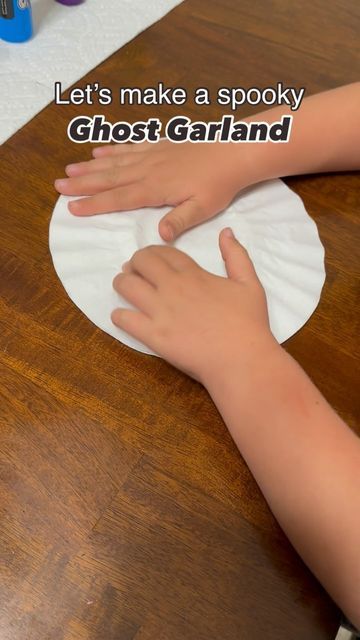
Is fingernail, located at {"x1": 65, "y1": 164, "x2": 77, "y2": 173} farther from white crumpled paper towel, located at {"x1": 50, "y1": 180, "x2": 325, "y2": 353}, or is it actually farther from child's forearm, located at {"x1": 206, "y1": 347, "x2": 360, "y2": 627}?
child's forearm, located at {"x1": 206, "y1": 347, "x2": 360, "y2": 627}

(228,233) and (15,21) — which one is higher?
(15,21)

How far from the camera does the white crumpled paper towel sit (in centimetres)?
55

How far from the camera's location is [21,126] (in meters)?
0.66

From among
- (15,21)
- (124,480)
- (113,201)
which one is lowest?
(124,480)

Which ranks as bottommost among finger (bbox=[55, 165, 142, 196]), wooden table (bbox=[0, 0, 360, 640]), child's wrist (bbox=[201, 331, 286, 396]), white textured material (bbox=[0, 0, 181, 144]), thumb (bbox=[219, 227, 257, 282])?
wooden table (bbox=[0, 0, 360, 640])

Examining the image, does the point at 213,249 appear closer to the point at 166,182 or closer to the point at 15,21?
the point at 166,182

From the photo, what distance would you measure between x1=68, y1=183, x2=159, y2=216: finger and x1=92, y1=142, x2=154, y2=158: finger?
6 cm

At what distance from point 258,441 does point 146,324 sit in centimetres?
15

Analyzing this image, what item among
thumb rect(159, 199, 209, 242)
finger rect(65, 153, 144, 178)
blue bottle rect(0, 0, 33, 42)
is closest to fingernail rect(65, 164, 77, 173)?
finger rect(65, 153, 144, 178)

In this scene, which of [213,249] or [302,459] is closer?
[302,459]

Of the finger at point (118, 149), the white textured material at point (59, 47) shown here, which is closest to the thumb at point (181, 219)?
the finger at point (118, 149)

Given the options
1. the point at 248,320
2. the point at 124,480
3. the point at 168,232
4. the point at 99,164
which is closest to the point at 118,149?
the point at 99,164

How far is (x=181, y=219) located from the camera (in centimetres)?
59

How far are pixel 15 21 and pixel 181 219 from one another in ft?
1.24
